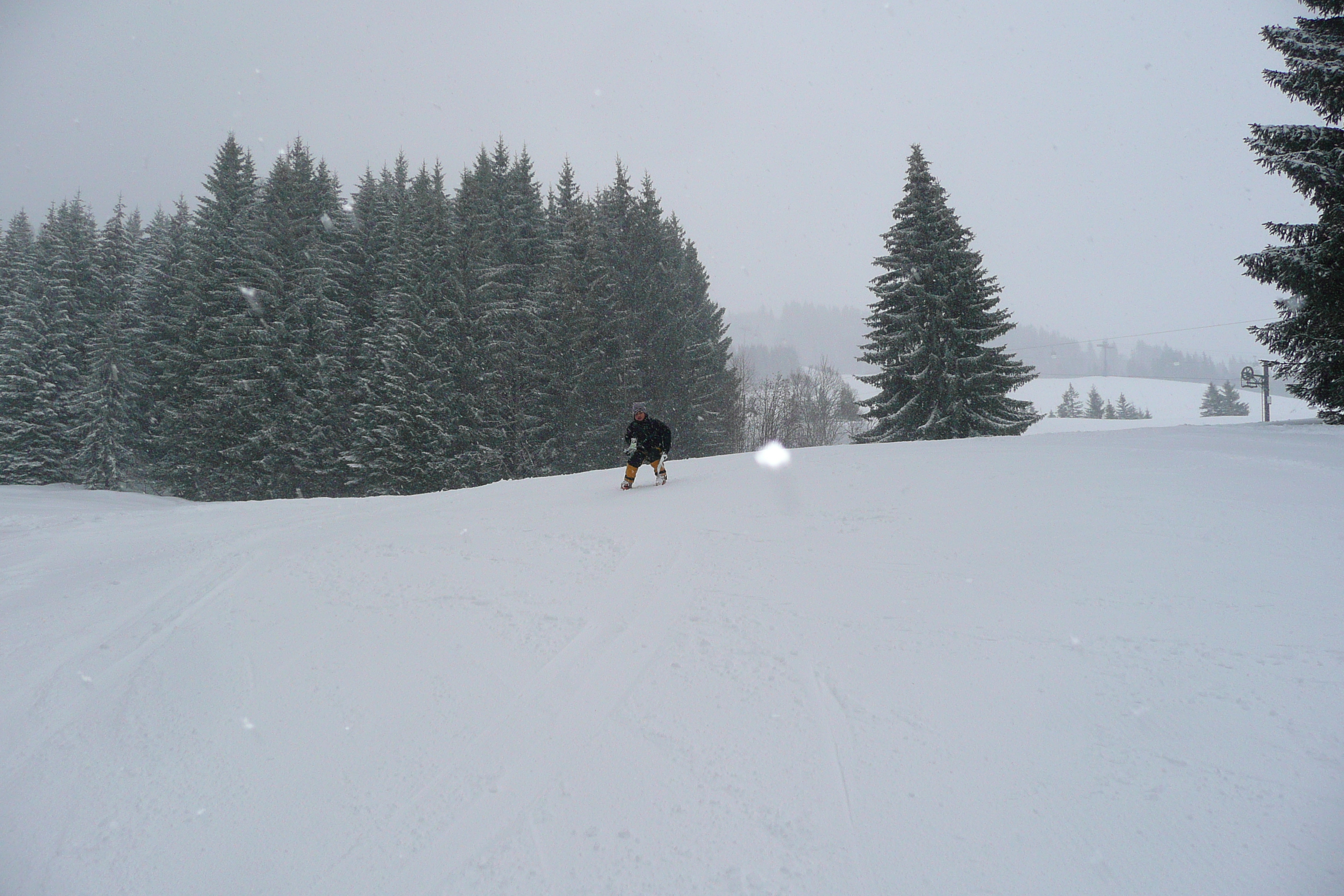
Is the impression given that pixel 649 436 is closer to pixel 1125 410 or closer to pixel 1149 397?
pixel 1125 410

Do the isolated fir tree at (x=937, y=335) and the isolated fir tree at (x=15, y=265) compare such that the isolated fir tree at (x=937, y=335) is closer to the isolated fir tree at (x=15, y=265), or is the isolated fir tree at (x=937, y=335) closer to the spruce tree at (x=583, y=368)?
the spruce tree at (x=583, y=368)

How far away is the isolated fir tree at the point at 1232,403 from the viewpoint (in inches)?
2564

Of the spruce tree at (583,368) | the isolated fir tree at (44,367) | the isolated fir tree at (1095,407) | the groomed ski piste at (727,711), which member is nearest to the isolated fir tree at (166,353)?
the isolated fir tree at (44,367)

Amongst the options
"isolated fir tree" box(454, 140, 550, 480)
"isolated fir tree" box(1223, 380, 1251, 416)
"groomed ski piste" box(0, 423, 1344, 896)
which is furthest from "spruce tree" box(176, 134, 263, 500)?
"isolated fir tree" box(1223, 380, 1251, 416)

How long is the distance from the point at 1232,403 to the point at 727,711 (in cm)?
8948

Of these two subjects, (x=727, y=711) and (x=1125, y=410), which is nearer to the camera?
(x=727, y=711)

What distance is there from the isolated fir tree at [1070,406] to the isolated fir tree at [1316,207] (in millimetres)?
77640

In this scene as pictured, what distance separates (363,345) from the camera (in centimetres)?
2773

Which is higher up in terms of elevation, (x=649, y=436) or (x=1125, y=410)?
(x=1125, y=410)

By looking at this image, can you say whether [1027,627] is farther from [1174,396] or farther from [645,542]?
[1174,396]

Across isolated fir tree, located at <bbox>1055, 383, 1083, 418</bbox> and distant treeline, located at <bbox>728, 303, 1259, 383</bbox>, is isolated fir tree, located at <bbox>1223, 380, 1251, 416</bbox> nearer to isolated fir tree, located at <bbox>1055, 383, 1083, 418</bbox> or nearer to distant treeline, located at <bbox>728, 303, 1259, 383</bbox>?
isolated fir tree, located at <bbox>1055, 383, 1083, 418</bbox>

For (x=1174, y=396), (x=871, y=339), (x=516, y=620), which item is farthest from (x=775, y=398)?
(x=1174, y=396)

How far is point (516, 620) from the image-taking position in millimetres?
5422

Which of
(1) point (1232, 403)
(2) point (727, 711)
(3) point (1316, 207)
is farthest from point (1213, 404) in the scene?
(2) point (727, 711)
